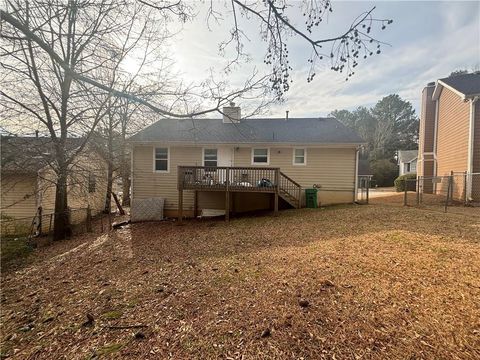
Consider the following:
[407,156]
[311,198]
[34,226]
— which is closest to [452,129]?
[311,198]

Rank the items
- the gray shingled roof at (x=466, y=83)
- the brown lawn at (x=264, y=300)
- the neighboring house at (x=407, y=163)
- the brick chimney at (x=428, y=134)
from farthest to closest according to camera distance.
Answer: the neighboring house at (x=407, y=163)
the brick chimney at (x=428, y=134)
the gray shingled roof at (x=466, y=83)
the brown lawn at (x=264, y=300)

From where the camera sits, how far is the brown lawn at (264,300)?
257 cm

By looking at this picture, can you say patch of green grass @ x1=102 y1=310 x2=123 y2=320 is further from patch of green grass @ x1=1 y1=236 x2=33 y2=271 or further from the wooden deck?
the wooden deck

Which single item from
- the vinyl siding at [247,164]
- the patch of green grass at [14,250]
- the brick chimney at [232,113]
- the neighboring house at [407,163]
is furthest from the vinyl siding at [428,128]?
the patch of green grass at [14,250]

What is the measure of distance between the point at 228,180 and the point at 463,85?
13875mm

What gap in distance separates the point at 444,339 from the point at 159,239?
24.1 ft

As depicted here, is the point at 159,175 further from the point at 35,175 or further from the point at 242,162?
the point at 35,175

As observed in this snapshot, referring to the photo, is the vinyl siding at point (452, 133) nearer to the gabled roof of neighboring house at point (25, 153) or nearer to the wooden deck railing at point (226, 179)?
the wooden deck railing at point (226, 179)

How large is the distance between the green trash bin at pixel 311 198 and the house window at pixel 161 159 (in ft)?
24.7

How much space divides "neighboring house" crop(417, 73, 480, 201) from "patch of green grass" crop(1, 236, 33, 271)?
18047 mm

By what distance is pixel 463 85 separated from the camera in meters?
13.4

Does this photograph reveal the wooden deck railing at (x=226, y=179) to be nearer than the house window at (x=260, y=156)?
Yes

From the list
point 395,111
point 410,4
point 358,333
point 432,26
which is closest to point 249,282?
point 358,333

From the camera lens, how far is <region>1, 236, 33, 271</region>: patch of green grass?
24.7 feet
